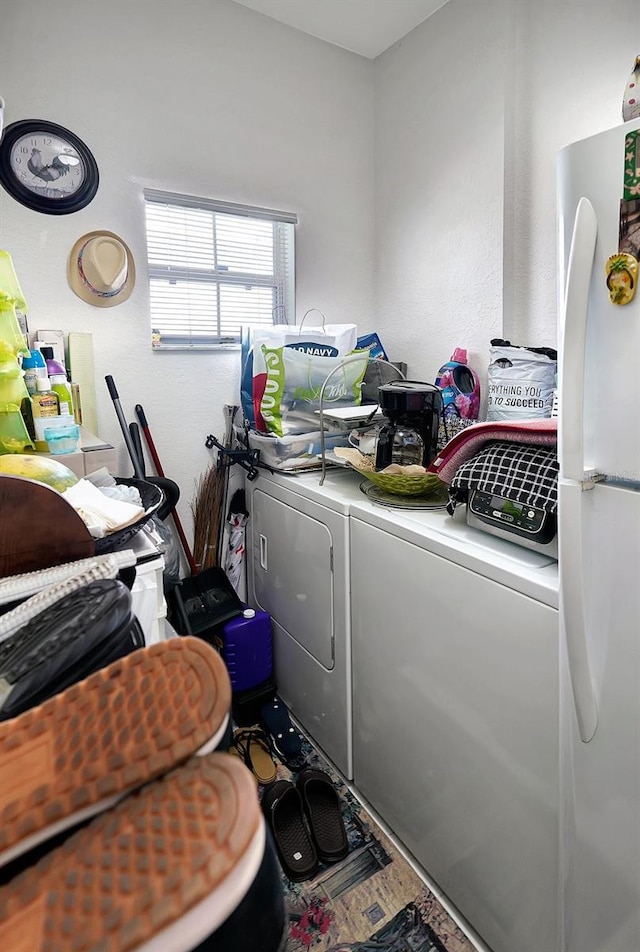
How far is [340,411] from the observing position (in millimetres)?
2010

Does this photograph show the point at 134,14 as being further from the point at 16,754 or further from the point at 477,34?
the point at 16,754

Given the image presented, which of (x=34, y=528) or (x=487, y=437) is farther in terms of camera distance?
(x=487, y=437)

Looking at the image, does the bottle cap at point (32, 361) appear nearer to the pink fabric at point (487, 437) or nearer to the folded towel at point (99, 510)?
the folded towel at point (99, 510)

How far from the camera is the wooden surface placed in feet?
2.03

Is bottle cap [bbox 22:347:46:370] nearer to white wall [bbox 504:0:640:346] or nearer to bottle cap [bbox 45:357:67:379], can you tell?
bottle cap [bbox 45:357:67:379]

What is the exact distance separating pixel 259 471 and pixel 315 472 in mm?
273

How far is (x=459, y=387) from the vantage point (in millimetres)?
2115

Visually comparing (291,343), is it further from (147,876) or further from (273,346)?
(147,876)

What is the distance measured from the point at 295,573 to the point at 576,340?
1.36 meters

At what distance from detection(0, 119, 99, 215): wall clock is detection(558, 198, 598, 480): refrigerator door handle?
1693 mm

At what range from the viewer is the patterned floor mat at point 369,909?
135 centimetres

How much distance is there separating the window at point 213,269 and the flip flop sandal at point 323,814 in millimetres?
1671

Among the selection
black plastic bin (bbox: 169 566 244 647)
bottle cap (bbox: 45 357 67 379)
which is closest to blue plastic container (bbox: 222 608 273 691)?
black plastic bin (bbox: 169 566 244 647)

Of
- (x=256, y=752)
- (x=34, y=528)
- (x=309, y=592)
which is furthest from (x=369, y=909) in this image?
(x=34, y=528)
